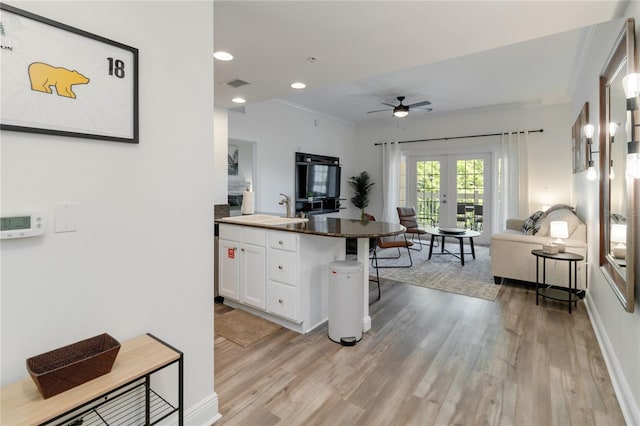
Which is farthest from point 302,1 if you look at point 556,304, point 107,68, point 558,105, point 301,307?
point 558,105

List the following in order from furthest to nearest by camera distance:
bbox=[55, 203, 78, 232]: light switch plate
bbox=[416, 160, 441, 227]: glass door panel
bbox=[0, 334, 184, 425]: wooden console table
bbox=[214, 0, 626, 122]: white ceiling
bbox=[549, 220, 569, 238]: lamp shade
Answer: bbox=[416, 160, 441, 227]: glass door panel
bbox=[549, 220, 569, 238]: lamp shade
bbox=[214, 0, 626, 122]: white ceiling
bbox=[55, 203, 78, 232]: light switch plate
bbox=[0, 334, 184, 425]: wooden console table

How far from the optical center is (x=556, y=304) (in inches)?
138

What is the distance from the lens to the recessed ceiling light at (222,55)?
8.35ft

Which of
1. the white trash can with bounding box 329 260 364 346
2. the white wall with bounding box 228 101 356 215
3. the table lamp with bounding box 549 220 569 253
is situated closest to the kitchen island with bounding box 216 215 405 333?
the white trash can with bounding box 329 260 364 346

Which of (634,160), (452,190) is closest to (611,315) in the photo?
(634,160)

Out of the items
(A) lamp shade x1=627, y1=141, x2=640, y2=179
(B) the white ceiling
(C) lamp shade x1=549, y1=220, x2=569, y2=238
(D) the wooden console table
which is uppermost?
(B) the white ceiling

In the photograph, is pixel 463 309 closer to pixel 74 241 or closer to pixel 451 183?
pixel 74 241

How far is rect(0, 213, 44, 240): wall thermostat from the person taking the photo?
107 cm

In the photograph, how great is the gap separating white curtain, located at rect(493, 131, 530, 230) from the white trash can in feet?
16.3

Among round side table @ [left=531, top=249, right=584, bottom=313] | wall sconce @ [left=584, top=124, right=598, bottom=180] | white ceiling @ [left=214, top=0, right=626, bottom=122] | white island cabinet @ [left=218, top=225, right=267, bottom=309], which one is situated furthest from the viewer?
round side table @ [left=531, top=249, right=584, bottom=313]

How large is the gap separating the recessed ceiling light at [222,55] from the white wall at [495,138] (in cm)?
540

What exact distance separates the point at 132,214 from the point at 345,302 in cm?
172

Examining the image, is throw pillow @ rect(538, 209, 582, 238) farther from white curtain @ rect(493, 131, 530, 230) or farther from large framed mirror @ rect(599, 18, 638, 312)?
white curtain @ rect(493, 131, 530, 230)

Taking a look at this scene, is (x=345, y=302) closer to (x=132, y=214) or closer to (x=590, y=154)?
(x=132, y=214)
